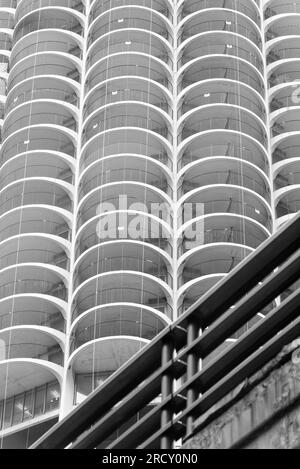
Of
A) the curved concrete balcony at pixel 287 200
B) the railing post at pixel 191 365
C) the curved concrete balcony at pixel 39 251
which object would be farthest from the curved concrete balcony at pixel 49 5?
the railing post at pixel 191 365

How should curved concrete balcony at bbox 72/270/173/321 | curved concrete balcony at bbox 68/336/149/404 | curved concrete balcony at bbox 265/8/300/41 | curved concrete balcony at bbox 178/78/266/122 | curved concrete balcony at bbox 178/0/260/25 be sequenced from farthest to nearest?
curved concrete balcony at bbox 265/8/300/41
curved concrete balcony at bbox 178/0/260/25
curved concrete balcony at bbox 178/78/266/122
curved concrete balcony at bbox 72/270/173/321
curved concrete balcony at bbox 68/336/149/404

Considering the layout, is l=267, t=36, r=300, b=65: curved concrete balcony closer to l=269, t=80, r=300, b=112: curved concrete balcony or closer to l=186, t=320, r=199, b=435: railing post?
l=269, t=80, r=300, b=112: curved concrete balcony

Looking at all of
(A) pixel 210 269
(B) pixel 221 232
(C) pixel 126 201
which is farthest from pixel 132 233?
(B) pixel 221 232

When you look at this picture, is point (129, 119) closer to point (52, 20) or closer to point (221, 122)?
point (221, 122)

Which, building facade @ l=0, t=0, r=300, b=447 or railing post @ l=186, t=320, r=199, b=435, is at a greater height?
building facade @ l=0, t=0, r=300, b=447

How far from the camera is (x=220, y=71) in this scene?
76.8 metres

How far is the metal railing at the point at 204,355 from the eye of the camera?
9.09 meters

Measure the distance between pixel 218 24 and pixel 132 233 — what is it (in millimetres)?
18305

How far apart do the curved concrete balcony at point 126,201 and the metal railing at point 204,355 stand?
59.6 m

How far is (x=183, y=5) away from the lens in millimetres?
81125

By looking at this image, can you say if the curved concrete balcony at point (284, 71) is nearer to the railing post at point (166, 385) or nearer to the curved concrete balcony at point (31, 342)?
the curved concrete balcony at point (31, 342)

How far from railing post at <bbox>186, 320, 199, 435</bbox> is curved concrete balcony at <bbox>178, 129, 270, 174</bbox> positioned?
2452 inches

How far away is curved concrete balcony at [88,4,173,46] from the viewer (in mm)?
79250

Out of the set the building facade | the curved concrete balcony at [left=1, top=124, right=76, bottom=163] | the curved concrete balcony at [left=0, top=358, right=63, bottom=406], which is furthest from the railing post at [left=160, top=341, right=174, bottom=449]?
the curved concrete balcony at [left=1, top=124, right=76, bottom=163]
